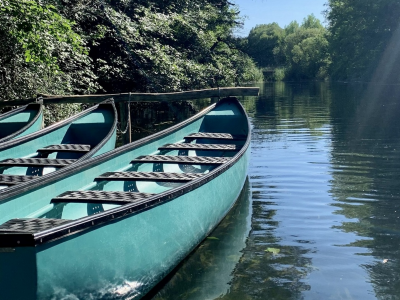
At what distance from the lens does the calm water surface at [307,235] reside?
5035mm

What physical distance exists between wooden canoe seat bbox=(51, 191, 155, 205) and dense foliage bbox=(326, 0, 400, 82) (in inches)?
1766

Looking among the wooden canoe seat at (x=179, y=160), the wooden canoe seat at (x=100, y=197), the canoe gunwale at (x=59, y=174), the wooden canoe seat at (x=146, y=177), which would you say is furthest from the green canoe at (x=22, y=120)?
the wooden canoe seat at (x=100, y=197)

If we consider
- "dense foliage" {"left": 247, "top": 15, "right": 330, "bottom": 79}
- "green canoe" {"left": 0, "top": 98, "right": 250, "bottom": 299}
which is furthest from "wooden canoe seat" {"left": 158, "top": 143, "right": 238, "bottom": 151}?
"dense foliage" {"left": 247, "top": 15, "right": 330, "bottom": 79}

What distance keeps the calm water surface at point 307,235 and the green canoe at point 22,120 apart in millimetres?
4680

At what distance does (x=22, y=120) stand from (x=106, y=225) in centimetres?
767

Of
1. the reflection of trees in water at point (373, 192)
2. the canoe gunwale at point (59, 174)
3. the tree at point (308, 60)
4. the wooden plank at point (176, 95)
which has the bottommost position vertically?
the reflection of trees in water at point (373, 192)

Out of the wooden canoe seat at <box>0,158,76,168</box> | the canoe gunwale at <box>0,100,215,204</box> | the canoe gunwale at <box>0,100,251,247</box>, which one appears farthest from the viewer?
the wooden canoe seat at <box>0,158,76,168</box>

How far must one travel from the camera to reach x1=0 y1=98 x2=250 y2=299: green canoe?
3359 millimetres

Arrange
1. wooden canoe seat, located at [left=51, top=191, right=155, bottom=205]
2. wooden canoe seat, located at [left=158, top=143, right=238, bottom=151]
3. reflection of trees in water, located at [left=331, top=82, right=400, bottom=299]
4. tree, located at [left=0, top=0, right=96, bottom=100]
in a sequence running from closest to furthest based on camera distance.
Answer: wooden canoe seat, located at [left=51, top=191, right=155, bottom=205] < reflection of trees in water, located at [left=331, top=82, right=400, bottom=299] < wooden canoe seat, located at [left=158, top=143, right=238, bottom=151] < tree, located at [left=0, top=0, right=96, bottom=100]

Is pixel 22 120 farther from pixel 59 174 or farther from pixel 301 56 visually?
pixel 301 56

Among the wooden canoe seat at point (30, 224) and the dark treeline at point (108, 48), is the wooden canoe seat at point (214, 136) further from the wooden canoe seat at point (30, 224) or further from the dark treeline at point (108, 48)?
the wooden canoe seat at point (30, 224)

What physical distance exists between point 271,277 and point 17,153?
478cm

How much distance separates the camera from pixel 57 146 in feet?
27.8

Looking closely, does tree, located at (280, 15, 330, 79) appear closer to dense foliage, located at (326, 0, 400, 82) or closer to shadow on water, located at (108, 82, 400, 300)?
dense foliage, located at (326, 0, 400, 82)
